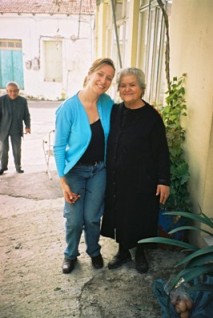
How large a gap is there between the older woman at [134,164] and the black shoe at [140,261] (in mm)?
168

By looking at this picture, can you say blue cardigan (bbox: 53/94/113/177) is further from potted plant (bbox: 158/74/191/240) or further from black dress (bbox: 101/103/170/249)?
potted plant (bbox: 158/74/191/240)

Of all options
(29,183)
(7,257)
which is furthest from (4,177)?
(7,257)

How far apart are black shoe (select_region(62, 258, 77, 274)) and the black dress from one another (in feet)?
1.63

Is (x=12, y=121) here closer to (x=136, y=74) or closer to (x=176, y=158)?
(x=176, y=158)

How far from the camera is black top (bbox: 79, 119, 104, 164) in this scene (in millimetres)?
2465

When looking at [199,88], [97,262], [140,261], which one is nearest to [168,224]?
[140,261]

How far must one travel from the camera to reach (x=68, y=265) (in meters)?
2.82

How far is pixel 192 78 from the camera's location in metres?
3.06

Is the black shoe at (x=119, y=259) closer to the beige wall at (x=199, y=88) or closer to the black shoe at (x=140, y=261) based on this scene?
the black shoe at (x=140, y=261)

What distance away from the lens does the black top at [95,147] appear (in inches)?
97.0

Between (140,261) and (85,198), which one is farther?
(140,261)

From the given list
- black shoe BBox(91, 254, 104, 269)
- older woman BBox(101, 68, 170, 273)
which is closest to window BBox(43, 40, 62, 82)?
older woman BBox(101, 68, 170, 273)

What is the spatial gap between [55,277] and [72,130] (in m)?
1.27

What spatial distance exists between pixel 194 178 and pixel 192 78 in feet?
3.10
